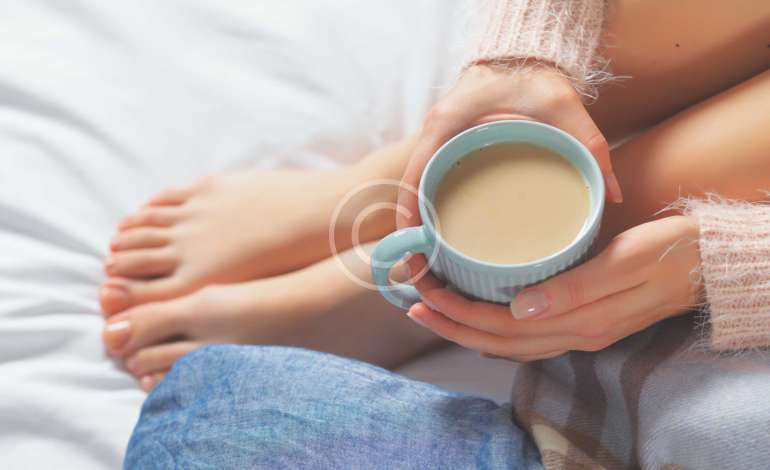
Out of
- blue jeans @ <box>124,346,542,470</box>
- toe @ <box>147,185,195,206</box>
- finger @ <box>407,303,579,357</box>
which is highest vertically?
finger @ <box>407,303,579,357</box>

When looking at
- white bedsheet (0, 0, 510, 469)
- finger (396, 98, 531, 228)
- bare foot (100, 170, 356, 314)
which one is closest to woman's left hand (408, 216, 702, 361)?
finger (396, 98, 531, 228)

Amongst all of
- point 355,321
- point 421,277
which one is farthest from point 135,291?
point 421,277

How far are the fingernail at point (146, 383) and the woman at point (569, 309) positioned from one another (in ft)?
0.39

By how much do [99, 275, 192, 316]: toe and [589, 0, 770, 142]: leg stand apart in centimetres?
53

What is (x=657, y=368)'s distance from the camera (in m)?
0.69

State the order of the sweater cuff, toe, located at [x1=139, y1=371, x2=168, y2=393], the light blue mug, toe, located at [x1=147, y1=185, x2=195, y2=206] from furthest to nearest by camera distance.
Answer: toe, located at [x1=147, y1=185, x2=195, y2=206], toe, located at [x1=139, y1=371, x2=168, y2=393], the sweater cuff, the light blue mug

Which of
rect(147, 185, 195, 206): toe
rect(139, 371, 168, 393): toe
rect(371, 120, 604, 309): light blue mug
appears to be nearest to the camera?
rect(371, 120, 604, 309): light blue mug

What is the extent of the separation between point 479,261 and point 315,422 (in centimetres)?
25

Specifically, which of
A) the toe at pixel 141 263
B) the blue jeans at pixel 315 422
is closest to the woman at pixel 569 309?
the blue jeans at pixel 315 422

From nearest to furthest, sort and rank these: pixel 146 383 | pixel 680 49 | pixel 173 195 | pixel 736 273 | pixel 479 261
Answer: pixel 479 261, pixel 736 273, pixel 680 49, pixel 146 383, pixel 173 195

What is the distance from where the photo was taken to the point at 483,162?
0.61 m

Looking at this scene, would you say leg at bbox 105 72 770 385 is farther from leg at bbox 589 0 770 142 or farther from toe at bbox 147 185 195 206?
leg at bbox 589 0 770 142

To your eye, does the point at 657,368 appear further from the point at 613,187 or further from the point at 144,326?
the point at 144,326

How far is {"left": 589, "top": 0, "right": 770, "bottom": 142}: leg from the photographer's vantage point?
75 centimetres
